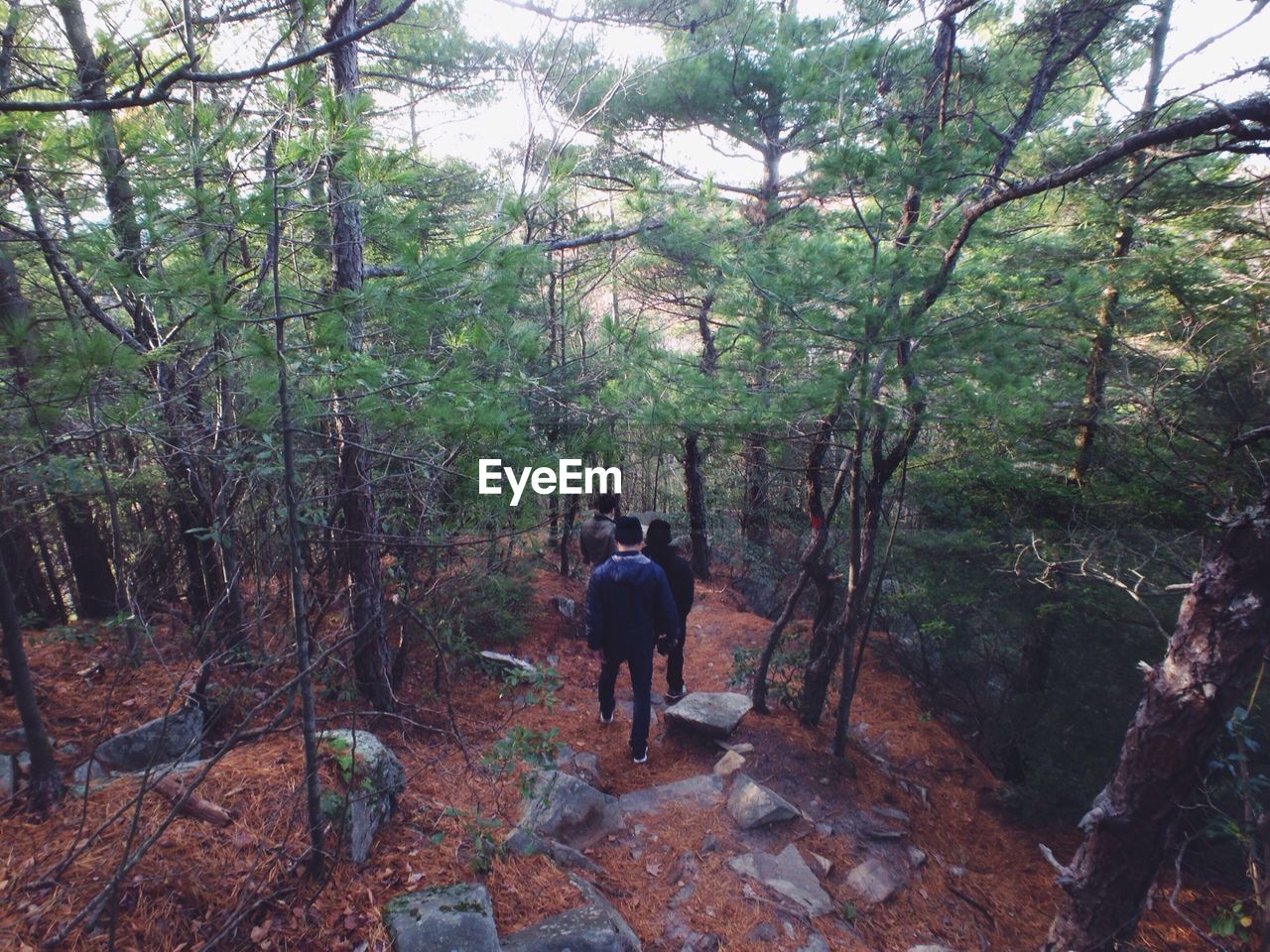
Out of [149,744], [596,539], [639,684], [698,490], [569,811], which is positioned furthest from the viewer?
[698,490]

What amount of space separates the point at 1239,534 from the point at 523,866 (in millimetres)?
3647

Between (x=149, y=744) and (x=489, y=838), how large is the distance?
2.05 meters

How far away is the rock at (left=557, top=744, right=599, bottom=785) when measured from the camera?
4.48 metres

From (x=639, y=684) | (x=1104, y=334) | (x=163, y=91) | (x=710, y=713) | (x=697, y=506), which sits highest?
(x=163, y=91)

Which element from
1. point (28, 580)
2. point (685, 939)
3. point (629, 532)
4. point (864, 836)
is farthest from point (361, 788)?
point (28, 580)

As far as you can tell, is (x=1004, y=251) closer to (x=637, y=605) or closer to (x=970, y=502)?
(x=970, y=502)

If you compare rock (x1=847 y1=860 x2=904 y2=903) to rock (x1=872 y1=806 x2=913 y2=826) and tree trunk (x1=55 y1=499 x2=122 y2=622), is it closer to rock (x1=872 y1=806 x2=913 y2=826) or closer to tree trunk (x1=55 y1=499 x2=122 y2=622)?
rock (x1=872 y1=806 x2=913 y2=826)

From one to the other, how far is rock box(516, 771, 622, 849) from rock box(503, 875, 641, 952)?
29.0 inches

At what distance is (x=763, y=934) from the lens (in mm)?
3248

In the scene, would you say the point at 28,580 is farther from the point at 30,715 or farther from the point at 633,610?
the point at 633,610

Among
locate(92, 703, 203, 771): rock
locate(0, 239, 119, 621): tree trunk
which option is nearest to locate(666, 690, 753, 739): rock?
locate(92, 703, 203, 771): rock

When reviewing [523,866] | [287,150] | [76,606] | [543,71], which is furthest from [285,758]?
[543,71]

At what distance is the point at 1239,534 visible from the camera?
2.62 m

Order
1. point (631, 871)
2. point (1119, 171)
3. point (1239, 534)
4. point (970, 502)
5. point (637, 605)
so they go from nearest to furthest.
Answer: point (1239, 534) → point (631, 871) → point (637, 605) → point (1119, 171) → point (970, 502)
